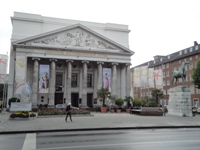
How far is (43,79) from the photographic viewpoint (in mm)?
42688

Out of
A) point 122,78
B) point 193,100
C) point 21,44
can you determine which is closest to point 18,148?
point 21,44

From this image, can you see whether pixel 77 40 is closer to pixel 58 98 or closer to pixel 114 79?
pixel 114 79

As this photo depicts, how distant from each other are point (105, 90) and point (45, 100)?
15443 millimetres

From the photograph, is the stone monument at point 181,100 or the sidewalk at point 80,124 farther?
the stone monument at point 181,100

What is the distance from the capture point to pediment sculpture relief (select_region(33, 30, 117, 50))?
46.0 meters

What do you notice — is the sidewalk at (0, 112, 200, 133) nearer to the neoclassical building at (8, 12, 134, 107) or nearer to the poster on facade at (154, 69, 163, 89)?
the poster on facade at (154, 69, 163, 89)

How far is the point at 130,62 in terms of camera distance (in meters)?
50.5

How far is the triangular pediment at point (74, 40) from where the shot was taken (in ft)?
148

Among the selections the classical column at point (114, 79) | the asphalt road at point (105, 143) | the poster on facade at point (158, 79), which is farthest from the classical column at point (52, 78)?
the asphalt road at point (105, 143)

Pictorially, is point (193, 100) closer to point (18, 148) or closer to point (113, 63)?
point (113, 63)

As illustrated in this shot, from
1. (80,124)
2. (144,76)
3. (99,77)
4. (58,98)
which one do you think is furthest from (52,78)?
(80,124)

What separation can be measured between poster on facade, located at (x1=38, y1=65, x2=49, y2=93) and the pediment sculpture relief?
654cm

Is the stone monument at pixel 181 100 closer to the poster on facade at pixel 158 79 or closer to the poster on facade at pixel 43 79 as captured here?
the poster on facade at pixel 158 79

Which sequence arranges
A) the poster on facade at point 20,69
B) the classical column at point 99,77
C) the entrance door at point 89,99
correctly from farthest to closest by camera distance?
the entrance door at point 89,99, the classical column at point 99,77, the poster on facade at point 20,69
